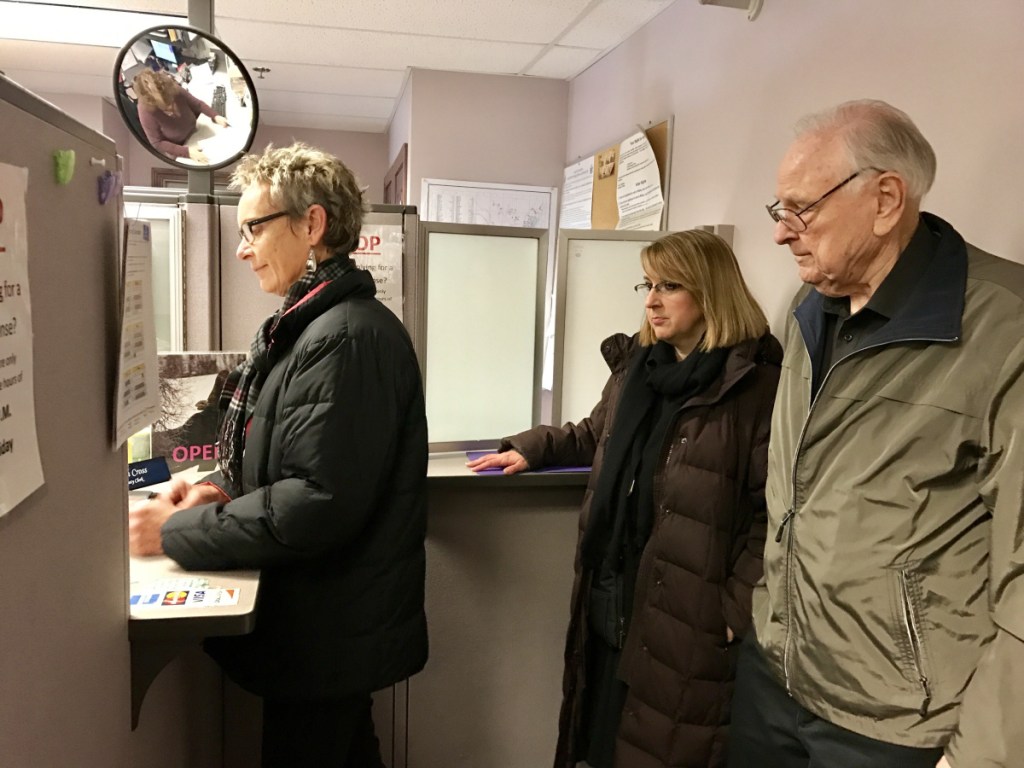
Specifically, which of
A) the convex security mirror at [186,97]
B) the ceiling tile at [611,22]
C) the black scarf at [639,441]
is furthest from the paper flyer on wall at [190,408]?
the ceiling tile at [611,22]

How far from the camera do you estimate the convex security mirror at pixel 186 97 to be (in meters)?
1.70

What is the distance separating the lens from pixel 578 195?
3.46 metres

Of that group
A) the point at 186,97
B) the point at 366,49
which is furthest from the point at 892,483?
the point at 366,49

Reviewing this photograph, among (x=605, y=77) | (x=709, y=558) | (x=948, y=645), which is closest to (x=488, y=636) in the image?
(x=709, y=558)

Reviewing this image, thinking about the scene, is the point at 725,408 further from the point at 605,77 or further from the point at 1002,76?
the point at 605,77

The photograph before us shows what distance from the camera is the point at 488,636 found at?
Result: 6.28 ft

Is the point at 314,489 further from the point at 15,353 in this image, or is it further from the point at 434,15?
the point at 434,15

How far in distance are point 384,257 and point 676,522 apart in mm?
901

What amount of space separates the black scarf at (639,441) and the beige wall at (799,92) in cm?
52

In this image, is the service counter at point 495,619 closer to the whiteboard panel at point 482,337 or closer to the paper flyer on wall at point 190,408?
the whiteboard panel at point 482,337

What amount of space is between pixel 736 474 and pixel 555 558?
0.64m

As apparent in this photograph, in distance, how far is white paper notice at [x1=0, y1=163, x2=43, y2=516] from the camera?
597mm

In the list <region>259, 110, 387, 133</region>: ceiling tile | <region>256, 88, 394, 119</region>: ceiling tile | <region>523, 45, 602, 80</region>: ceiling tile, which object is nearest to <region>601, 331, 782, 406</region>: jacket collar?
<region>523, 45, 602, 80</region>: ceiling tile

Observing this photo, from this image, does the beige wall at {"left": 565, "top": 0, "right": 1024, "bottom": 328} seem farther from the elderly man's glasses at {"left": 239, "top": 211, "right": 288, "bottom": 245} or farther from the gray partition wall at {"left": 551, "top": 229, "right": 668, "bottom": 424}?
the elderly man's glasses at {"left": 239, "top": 211, "right": 288, "bottom": 245}
